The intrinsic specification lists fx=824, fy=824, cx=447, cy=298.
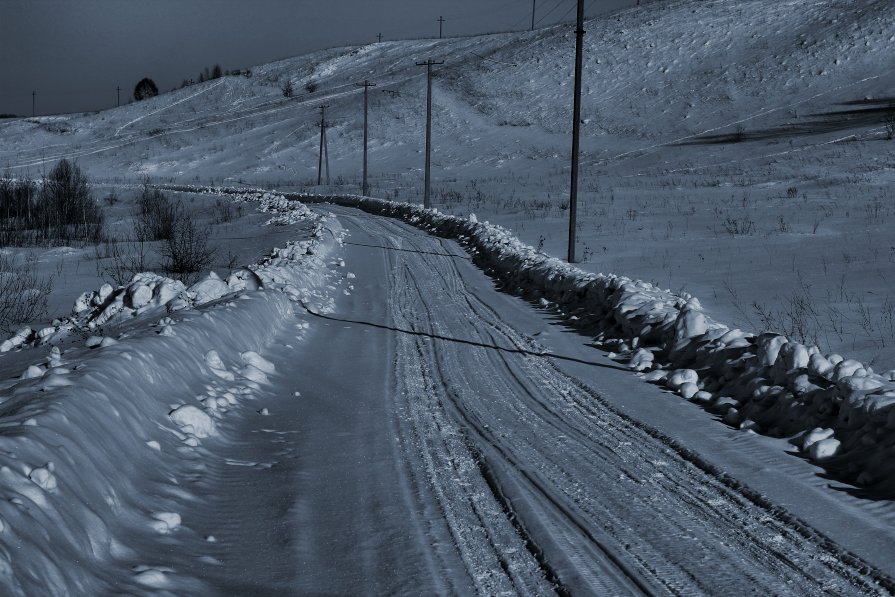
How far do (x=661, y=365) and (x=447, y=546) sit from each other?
502 cm

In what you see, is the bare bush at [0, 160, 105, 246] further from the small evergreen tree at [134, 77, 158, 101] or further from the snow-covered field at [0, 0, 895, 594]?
the small evergreen tree at [134, 77, 158, 101]

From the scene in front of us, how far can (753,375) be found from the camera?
23.4ft

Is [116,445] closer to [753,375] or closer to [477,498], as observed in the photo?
[477,498]

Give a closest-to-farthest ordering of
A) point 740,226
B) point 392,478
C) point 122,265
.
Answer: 1. point 392,478
2. point 122,265
3. point 740,226

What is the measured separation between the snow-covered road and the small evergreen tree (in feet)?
539

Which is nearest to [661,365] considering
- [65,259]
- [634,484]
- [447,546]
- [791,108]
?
[634,484]

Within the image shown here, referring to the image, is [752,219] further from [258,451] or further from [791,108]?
[791,108]

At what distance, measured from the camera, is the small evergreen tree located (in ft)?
522

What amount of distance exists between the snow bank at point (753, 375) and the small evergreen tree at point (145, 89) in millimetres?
162096

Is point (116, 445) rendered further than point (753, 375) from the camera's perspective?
No

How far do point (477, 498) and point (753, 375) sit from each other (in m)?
3.40

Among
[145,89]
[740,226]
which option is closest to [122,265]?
[740,226]

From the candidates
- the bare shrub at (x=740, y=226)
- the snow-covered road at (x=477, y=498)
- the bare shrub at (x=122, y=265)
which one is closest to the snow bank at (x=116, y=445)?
the snow-covered road at (x=477, y=498)

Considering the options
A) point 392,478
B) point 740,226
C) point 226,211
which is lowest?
point 392,478
